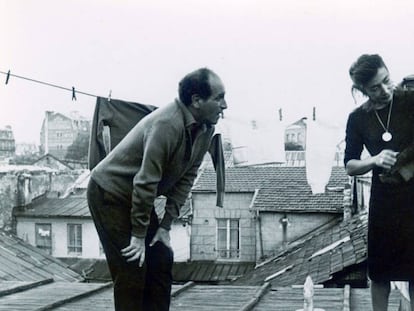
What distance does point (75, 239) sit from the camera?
46.4ft

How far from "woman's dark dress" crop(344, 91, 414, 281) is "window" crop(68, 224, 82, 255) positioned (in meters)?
12.0

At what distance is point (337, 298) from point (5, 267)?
21.9 feet

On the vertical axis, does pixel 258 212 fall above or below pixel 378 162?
below

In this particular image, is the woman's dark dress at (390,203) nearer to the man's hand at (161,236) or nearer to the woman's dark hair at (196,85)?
the woman's dark hair at (196,85)

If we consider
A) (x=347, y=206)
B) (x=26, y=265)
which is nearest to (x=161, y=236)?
(x=26, y=265)

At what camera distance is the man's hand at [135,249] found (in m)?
2.45

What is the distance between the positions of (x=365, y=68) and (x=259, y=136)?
232cm

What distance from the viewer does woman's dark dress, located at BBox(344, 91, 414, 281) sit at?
2.68 m

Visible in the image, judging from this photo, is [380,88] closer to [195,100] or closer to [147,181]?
[195,100]

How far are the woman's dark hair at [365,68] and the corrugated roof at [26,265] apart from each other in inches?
280

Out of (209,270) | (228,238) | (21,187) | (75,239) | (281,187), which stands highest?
(281,187)

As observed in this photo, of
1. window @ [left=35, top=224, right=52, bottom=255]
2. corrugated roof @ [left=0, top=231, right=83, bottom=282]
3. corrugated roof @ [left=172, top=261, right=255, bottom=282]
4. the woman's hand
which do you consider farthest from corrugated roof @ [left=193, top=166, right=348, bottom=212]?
the woman's hand

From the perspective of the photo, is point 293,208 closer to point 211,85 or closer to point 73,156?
point 73,156

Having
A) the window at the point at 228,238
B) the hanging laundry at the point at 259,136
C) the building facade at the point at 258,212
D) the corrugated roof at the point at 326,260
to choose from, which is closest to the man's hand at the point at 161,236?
the hanging laundry at the point at 259,136
